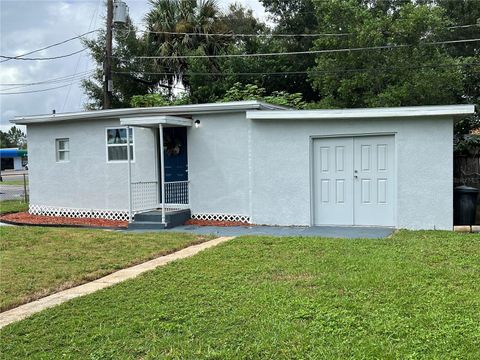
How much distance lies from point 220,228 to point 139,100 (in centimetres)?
1091

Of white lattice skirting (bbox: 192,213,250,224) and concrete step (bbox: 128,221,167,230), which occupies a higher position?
white lattice skirting (bbox: 192,213,250,224)

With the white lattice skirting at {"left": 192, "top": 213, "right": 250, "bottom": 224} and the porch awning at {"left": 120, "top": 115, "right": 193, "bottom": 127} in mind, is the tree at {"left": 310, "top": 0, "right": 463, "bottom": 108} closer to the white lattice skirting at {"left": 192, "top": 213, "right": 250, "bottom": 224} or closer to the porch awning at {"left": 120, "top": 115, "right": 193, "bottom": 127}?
the white lattice skirting at {"left": 192, "top": 213, "right": 250, "bottom": 224}

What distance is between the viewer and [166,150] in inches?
508

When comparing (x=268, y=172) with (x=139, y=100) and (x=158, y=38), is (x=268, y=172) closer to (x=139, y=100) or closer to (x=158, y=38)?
(x=139, y=100)

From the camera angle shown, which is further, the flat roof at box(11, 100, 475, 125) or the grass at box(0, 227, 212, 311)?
the flat roof at box(11, 100, 475, 125)

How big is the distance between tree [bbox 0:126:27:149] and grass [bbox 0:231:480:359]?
105 meters

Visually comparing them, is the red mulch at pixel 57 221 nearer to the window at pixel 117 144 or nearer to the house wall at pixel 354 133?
the window at pixel 117 144

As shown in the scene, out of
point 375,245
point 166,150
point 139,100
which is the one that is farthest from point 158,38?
point 375,245

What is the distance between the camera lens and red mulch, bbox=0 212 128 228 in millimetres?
12445

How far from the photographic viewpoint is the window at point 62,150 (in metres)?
14.0

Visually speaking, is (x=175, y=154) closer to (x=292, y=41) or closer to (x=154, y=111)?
(x=154, y=111)

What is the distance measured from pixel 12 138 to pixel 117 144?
10116 centimetres

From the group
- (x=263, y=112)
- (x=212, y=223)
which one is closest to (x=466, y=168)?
(x=263, y=112)

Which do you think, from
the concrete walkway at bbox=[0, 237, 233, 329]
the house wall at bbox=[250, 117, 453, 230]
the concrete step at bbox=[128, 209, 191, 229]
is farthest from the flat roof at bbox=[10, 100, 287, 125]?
the concrete walkway at bbox=[0, 237, 233, 329]
